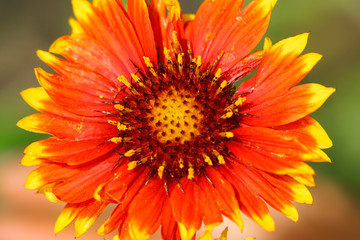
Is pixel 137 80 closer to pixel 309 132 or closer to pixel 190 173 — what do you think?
pixel 190 173

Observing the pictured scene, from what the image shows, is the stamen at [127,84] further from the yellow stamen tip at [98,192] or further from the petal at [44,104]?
the yellow stamen tip at [98,192]

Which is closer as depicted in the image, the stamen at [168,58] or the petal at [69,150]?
the petal at [69,150]

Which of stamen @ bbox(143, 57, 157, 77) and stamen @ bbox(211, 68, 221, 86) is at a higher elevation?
stamen @ bbox(143, 57, 157, 77)

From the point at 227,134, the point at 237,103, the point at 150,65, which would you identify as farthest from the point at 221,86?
the point at 150,65

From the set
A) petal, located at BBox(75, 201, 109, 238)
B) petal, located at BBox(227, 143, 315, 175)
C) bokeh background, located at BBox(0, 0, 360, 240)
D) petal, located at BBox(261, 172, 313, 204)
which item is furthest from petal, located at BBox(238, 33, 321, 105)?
bokeh background, located at BBox(0, 0, 360, 240)

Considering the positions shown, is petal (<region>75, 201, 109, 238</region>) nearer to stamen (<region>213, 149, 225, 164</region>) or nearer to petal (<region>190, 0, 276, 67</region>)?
stamen (<region>213, 149, 225, 164</region>)

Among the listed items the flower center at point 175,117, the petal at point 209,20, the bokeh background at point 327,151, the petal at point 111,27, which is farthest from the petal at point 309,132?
the bokeh background at point 327,151

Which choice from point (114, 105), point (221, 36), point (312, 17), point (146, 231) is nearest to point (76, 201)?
point (146, 231)
